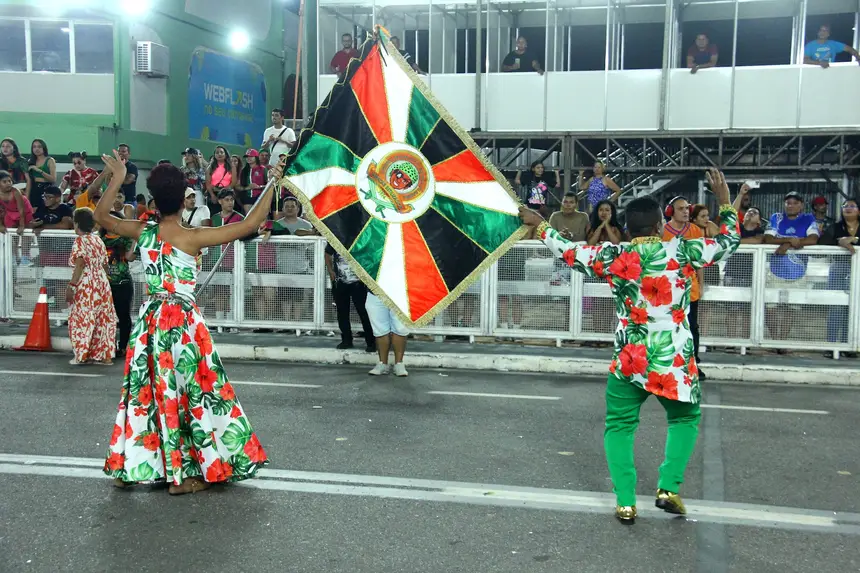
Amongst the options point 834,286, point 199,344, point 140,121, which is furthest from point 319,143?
point 140,121

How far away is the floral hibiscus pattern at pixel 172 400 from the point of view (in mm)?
5406

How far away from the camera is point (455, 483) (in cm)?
575

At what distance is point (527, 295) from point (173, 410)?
6.75 m

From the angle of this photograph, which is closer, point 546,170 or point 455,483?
point 455,483

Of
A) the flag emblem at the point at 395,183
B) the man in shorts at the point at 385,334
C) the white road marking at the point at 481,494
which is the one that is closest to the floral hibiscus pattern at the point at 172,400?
the white road marking at the point at 481,494

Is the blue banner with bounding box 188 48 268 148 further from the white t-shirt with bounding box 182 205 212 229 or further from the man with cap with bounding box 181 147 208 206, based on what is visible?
the white t-shirt with bounding box 182 205 212 229

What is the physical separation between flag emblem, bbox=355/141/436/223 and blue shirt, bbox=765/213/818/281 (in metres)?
5.74

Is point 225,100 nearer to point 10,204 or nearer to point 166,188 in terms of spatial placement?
point 10,204

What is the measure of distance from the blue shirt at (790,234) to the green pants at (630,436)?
21.4 ft

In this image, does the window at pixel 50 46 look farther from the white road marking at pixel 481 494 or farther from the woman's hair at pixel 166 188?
the woman's hair at pixel 166 188

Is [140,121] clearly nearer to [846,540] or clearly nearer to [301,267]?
[301,267]

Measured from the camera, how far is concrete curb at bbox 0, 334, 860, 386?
9984 millimetres

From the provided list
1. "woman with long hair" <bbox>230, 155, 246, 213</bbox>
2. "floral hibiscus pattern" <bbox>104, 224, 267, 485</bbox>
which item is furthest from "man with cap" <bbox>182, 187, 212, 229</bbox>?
"floral hibiscus pattern" <bbox>104, 224, 267, 485</bbox>

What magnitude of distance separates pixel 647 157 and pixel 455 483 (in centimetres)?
1465
